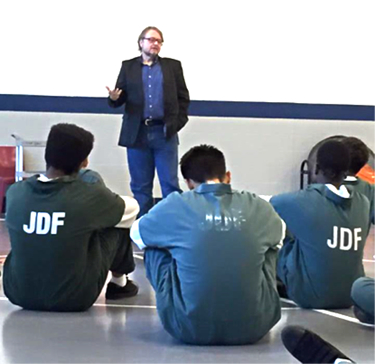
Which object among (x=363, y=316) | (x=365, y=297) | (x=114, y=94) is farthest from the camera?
(x=114, y=94)

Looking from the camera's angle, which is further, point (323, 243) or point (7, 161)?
point (7, 161)

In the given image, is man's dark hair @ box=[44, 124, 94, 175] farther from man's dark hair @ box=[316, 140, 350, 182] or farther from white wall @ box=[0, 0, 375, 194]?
white wall @ box=[0, 0, 375, 194]

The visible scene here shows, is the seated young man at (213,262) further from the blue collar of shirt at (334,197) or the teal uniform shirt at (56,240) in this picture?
the blue collar of shirt at (334,197)

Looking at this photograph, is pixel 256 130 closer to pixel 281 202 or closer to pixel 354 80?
pixel 354 80

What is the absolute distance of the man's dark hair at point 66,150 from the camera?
321 cm

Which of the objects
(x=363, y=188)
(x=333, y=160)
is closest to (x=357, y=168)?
(x=363, y=188)

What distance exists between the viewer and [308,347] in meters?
2.39

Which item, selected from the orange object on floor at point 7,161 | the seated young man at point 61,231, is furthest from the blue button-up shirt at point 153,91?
the orange object on floor at point 7,161

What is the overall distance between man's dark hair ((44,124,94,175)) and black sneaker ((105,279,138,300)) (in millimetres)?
665

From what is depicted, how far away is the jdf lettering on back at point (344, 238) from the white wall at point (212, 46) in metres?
4.30

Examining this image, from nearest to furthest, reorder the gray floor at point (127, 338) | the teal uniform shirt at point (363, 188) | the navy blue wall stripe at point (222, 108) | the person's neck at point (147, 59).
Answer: the gray floor at point (127, 338) → the teal uniform shirt at point (363, 188) → the person's neck at point (147, 59) → the navy blue wall stripe at point (222, 108)

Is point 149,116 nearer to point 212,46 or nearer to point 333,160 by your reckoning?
point 333,160

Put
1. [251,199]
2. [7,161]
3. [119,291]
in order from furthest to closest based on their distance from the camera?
[7,161] < [119,291] < [251,199]

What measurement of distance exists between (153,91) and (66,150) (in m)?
2.04
